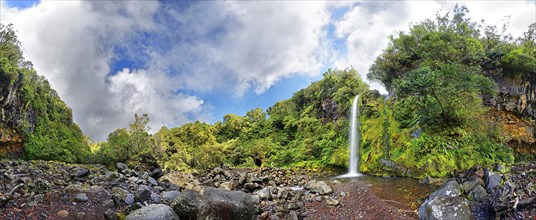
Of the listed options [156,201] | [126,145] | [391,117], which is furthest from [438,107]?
[126,145]

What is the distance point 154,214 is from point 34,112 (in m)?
22.0

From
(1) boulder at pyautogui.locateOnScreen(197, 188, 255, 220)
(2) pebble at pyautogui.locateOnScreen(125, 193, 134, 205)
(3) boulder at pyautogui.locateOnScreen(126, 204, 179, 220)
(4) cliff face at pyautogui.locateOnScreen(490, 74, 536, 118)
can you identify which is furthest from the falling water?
(3) boulder at pyautogui.locateOnScreen(126, 204, 179, 220)

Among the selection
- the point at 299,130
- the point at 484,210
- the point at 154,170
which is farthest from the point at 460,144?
the point at 299,130

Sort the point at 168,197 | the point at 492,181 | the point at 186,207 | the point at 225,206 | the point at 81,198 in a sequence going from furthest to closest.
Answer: the point at 168,197 → the point at 492,181 → the point at 81,198 → the point at 186,207 → the point at 225,206

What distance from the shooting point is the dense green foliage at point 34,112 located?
21109mm

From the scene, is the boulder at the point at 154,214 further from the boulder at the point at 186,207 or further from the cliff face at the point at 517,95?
the cliff face at the point at 517,95

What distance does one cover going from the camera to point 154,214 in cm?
847

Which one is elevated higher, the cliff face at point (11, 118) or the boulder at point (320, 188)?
the cliff face at point (11, 118)

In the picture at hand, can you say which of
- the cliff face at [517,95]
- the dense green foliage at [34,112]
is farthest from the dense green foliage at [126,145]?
the cliff face at [517,95]

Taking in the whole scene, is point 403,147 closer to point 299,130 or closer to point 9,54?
point 299,130

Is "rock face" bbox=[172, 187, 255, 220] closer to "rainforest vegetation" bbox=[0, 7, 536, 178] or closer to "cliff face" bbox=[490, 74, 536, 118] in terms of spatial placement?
"rainforest vegetation" bbox=[0, 7, 536, 178]

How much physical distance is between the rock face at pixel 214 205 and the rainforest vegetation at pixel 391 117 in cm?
1123

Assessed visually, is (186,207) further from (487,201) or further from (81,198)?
(487,201)

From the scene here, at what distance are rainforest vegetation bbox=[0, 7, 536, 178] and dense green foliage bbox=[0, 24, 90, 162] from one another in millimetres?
83
